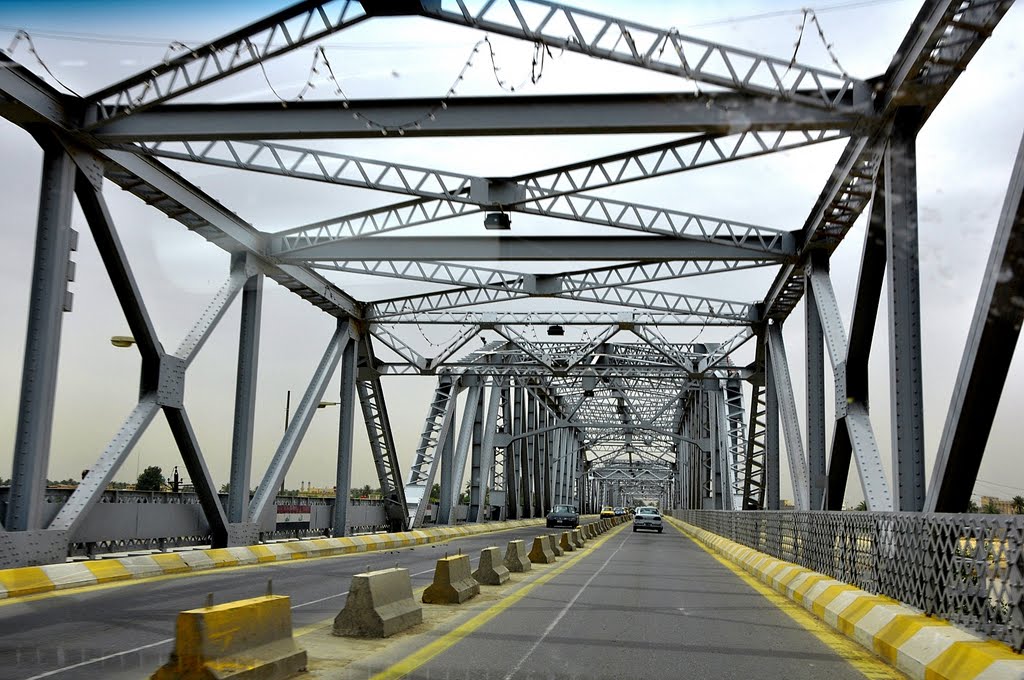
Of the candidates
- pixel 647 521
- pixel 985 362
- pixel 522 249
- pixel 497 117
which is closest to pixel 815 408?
pixel 522 249

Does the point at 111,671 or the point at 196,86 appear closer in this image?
the point at 111,671

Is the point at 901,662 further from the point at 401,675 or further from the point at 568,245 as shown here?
the point at 568,245

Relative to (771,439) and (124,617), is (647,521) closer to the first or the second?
(771,439)

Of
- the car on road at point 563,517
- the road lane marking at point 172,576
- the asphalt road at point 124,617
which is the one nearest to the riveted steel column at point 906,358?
the asphalt road at point 124,617

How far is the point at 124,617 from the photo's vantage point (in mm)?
10938

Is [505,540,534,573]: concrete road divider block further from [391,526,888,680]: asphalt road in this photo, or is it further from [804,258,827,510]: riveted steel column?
[804,258,827,510]: riveted steel column

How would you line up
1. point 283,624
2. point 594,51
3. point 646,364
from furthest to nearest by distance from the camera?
1. point 646,364
2. point 594,51
3. point 283,624

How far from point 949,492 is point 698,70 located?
6.61 metres

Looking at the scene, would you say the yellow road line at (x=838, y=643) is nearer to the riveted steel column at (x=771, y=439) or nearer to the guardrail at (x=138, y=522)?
the guardrail at (x=138, y=522)

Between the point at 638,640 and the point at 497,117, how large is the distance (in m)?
9.19

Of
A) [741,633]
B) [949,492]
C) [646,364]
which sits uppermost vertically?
[646,364]

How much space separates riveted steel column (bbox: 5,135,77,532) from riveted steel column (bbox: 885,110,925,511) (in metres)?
13.4

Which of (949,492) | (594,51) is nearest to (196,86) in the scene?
(594,51)

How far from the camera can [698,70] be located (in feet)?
45.0
